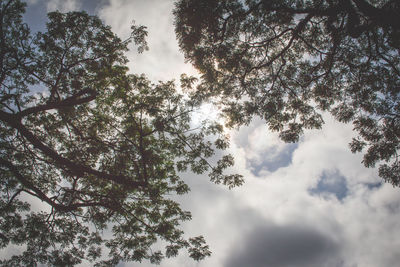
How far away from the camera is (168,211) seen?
8.32 metres

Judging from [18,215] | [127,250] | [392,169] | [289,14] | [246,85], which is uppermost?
[289,14]

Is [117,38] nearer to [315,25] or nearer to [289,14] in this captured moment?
[289,14]

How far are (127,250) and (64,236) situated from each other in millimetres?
2628

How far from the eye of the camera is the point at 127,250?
7812 millimetres

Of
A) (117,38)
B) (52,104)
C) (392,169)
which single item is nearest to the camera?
(392,169)

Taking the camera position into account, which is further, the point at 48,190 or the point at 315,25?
the point at 48,190

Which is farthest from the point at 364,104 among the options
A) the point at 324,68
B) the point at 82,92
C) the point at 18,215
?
the point at 18,215

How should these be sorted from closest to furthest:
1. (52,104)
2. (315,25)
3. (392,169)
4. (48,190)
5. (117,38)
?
(392,169) → (52,104) → (315,25) → (117,38) → (48,190)

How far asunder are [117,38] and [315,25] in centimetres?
852

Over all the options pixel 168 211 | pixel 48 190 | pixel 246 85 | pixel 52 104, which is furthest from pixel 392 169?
pixel 48 190

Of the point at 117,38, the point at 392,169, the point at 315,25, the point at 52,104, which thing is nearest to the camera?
the point at 392,169

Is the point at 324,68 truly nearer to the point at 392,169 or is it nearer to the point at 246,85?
the point at 246,85

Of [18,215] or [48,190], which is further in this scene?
[48,190]

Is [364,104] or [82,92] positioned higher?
[82,92]
